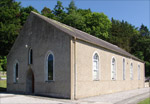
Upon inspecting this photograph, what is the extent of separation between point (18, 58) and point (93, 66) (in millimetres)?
9684

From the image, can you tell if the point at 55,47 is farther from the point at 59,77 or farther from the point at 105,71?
the point at 105,71

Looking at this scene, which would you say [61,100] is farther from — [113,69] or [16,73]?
[113,69]

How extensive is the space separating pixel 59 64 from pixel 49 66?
5.79 feet

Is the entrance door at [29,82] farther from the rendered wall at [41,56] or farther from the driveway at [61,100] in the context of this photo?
the driveway at [61,100]

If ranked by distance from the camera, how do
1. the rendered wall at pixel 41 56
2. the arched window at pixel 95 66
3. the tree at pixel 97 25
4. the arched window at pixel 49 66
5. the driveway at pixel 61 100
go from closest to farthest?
the driveway at pixel 61 100
the rendered wall at pixel 41 56
the arched window at pixel 49 66
the arched window at pixel 95 66
the tree at pixel 97 25

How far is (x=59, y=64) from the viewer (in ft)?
56.4

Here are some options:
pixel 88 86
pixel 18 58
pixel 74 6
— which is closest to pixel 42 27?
pixel 18 58

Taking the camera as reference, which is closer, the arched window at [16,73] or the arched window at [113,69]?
the arched window at [16,73]

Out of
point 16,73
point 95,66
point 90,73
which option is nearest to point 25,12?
point 16,73

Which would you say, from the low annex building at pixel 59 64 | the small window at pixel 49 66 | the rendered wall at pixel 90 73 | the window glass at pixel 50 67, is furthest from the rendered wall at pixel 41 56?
the rendered wall at pixel 90 73

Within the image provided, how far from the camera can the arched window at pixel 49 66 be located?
18.1 meters

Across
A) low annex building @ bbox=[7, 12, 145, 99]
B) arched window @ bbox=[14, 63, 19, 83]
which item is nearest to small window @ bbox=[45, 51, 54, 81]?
low annex building @ bbox=[7, 12, 145, 99]

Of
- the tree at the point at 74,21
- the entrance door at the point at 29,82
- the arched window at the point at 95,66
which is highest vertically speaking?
the tree at the point at 74,21

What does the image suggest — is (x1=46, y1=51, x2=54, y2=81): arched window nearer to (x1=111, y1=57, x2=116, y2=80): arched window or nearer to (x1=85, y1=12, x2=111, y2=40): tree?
(x1=111, y1=57, x2=116, y2=80): arched window
